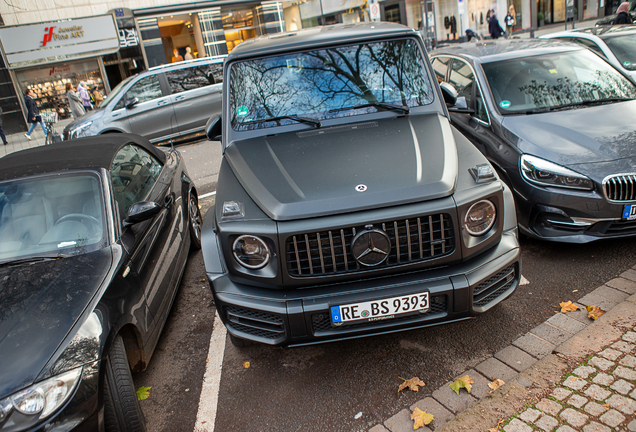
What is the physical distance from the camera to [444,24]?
1341 inches

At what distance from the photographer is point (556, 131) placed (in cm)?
433

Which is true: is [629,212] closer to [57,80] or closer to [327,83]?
[327,83]

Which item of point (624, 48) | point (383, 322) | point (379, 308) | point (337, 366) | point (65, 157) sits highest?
point (65, 157)

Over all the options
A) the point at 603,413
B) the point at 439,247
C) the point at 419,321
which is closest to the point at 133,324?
the point at 419,321

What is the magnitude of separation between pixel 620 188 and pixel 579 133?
690mm

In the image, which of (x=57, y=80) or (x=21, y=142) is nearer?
(x=21, y=142)

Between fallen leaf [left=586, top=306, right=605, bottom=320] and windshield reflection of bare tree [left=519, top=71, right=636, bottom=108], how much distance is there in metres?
2.35

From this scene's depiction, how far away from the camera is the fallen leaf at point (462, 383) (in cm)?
280

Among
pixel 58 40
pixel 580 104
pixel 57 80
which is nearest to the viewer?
pixel 580 104

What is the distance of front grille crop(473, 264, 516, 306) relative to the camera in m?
2.73

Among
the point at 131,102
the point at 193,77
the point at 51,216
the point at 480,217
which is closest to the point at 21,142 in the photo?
the point at 131,102

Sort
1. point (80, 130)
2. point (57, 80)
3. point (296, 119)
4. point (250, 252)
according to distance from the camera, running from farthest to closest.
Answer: point (57, 80)
point (80, 130)
point (296, 119)
point (250, 252)

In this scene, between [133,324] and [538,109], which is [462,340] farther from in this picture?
[538,109]

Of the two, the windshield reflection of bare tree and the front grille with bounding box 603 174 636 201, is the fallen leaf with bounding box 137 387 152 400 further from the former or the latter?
the windshield reflection of bare tree
